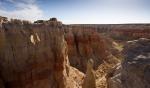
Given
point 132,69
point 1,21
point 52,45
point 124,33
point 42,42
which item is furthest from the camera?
point 124,33

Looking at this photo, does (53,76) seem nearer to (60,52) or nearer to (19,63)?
(60,52)

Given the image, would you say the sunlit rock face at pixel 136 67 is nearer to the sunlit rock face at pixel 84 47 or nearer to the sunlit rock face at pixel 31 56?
the sunlit rock face at pixel 31 56

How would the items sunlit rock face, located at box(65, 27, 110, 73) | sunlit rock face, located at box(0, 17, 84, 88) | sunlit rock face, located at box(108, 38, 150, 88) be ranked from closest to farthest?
sunlit rock face, located at box(108, 38, 150, 88) < sunlit rock face, located at box(0, 17, 84, 88) < sunlit rock face, located at box(65, 27, 110, 73)

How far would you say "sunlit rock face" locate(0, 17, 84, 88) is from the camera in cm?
1480

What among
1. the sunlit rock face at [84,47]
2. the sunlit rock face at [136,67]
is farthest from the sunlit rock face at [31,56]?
the sunlit rock face at [84,47]

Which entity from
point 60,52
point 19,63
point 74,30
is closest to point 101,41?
point 74,30

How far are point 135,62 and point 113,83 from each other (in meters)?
1.20

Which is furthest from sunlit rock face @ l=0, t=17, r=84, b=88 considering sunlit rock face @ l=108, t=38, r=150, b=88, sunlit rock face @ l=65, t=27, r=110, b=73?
sunlit rock face @ l=65, t=27, r=110, b=73

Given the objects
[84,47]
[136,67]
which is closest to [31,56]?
[136,67]

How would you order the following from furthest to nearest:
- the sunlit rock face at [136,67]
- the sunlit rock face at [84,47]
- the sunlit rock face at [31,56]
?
the sunlit rock face at [84,47] → the sunlit rock face at [31,56] → the sunlit rock face at [136,67]

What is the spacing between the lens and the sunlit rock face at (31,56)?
48.5 feet

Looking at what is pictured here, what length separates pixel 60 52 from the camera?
760 inches

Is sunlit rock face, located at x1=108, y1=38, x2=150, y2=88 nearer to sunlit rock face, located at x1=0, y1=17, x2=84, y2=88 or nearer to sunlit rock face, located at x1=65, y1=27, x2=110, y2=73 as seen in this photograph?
sunlit rock face, located at x1=0, y1=17, x2=84, y2=88

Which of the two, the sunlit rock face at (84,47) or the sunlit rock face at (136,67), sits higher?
the sunlit rock face at (136,67)
